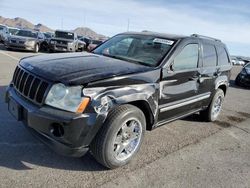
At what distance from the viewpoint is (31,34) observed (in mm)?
20922

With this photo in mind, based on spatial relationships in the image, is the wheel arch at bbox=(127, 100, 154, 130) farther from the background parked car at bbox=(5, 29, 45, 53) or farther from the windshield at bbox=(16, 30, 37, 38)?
the windshield at bbox=(16, 30, 37, 38)

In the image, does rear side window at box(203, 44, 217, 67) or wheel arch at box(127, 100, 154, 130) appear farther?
rear side window at box(203, 44, 217, 67)

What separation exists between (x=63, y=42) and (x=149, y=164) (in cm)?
1811

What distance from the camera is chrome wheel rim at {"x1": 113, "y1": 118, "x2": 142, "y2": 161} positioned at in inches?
153

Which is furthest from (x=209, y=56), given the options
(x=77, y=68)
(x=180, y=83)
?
(x=77, y=68)

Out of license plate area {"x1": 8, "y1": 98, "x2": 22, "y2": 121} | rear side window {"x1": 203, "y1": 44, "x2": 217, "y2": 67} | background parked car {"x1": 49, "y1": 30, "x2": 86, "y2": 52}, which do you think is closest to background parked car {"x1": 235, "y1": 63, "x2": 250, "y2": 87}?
rear side window {"x1": 203, "y1": 44, "x2": 217, "y2": 67}

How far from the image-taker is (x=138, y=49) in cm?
498

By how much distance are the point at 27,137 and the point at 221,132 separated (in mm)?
3613

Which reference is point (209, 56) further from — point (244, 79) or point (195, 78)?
point (244, 79)

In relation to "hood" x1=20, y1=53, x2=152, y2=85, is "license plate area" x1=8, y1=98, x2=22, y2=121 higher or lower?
lower

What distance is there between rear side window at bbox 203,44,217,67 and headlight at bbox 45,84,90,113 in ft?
9.75

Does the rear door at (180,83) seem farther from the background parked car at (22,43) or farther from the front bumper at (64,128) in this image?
the background parked car at (22,43)

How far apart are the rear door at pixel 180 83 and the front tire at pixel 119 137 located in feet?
1.93

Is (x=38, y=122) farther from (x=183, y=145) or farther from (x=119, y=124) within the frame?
(x=183, y=145)
